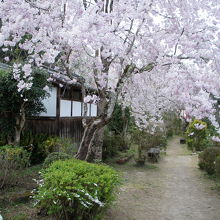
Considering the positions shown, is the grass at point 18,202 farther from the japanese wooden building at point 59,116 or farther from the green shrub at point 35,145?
the japanese wooden building at point 59,116

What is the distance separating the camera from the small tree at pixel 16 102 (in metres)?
7.76

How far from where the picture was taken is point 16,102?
8.09 metres

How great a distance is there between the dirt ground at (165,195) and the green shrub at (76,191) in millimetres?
1227

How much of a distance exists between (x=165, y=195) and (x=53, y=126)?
15.9 feet

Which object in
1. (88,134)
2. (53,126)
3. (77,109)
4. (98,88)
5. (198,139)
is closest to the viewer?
(88,134)

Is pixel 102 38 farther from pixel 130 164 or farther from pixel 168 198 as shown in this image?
pixel 130 164

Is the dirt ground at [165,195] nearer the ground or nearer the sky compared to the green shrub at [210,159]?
nearer the ground

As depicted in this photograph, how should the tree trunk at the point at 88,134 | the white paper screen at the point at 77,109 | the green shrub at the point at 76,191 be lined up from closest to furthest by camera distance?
the green shrub at the point at 76,191 → the tree trunk at the point at 88,134 → the white paper screen at the point at 77,109

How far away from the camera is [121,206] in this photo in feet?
19.3

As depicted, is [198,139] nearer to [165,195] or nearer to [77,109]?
[77,109]

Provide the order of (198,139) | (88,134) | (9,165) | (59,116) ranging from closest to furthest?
(9,165) < (88,134) < (59,116) < (198,139)

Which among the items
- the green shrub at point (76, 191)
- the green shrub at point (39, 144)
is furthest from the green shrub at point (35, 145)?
the green shrub at point (76, 191)

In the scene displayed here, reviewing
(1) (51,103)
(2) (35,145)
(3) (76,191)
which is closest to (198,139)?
(1) (51,103)

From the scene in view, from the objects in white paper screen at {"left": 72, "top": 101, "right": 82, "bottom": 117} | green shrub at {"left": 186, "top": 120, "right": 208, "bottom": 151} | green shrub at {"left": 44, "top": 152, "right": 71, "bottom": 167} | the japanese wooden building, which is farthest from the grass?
green shrub at {"left": 186, "top": 120, "right": 208, "bottom": 151}
